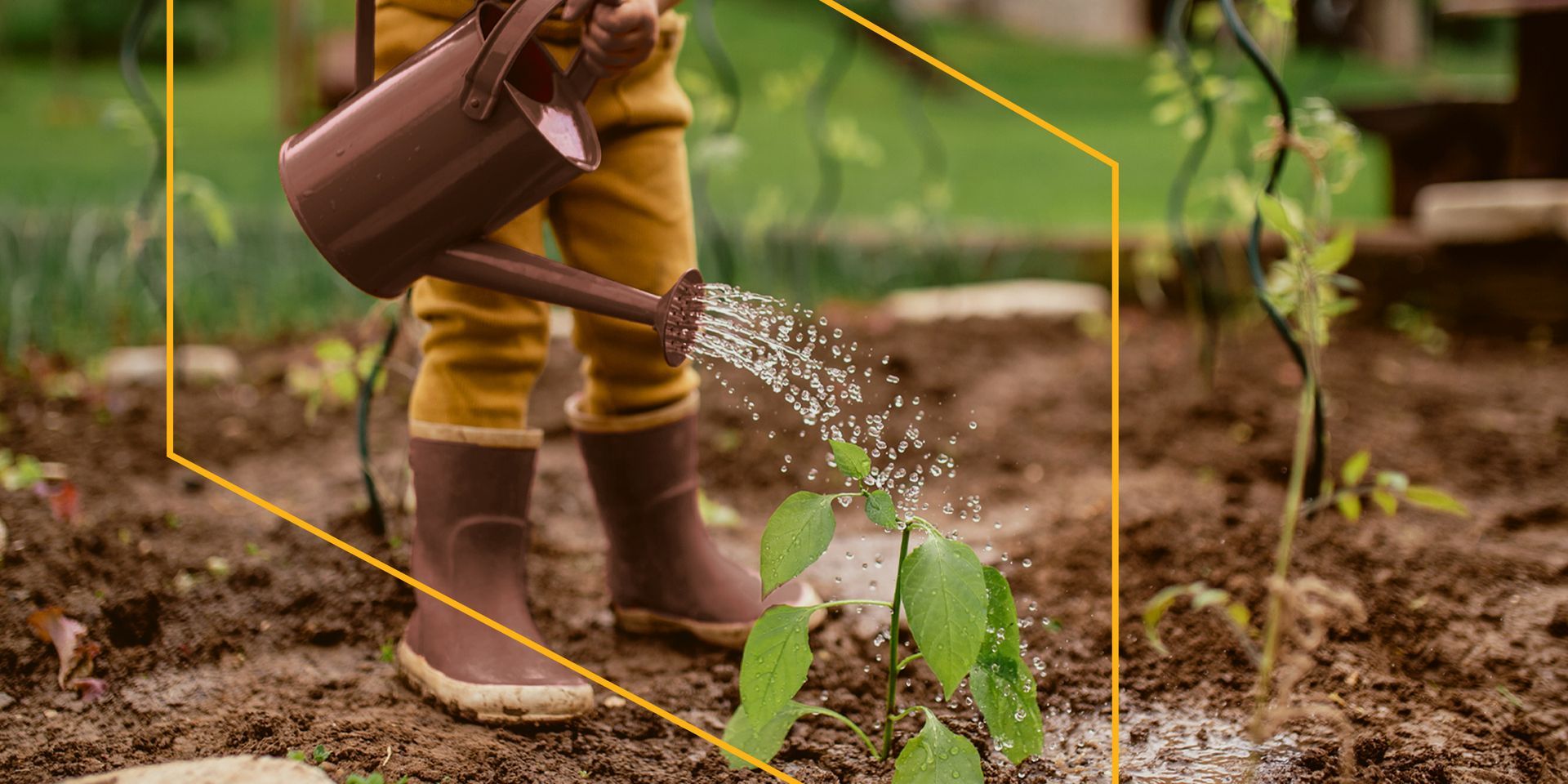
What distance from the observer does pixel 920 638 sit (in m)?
1.06

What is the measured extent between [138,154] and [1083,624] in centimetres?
555

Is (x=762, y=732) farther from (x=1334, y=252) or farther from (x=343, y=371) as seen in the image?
(x=343, y=371)

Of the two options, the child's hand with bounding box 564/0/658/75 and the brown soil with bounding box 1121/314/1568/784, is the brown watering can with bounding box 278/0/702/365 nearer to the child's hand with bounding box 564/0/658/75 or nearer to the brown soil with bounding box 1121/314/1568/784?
the child's hand with bounding box 564/0/658/75

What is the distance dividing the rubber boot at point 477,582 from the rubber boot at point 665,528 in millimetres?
118

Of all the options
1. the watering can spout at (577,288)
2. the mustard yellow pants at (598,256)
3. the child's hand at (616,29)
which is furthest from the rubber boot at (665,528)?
the child's hand at (616,29)

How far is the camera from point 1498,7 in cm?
302

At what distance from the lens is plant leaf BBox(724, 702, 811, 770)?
1149 millimetres

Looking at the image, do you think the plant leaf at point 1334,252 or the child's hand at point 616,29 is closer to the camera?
the child's hand at point 616,29

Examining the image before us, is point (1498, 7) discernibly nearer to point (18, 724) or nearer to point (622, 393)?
point (622, 393)

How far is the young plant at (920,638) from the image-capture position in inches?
41.9

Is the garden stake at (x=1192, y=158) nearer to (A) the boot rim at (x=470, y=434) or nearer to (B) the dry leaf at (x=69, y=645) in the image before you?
(A) the boot rim at (x=470, y=434)

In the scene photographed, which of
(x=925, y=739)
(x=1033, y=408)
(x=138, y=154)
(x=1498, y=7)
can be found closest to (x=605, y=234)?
(x=925, y=739)

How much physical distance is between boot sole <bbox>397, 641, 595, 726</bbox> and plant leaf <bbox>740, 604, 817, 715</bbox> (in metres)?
0.31

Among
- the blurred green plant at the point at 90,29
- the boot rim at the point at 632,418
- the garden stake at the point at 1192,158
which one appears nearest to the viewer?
the boot rim at the point at 632,418
